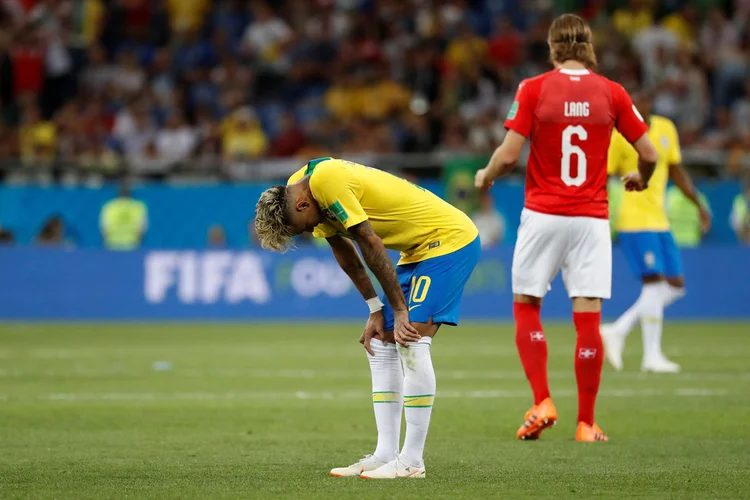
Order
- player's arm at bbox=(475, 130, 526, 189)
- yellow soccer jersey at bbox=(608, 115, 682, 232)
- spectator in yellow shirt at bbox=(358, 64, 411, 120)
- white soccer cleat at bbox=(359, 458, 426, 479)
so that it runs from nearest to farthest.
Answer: white soccer cleat at bbox=(359, 458, 426, 479) < player's arm at bbox=(475, 130, 526, 189) < yellow soccer jersey at bbox=(608, 115, 682, 232) < spectator in yellow shirt at bbox=(358, 64, 411, 120)

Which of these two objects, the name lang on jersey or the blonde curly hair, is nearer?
the blonde curly hair

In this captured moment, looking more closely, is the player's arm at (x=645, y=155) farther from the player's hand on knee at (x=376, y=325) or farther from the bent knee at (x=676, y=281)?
the bent knee at (x=676, y=281)

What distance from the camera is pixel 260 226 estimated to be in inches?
251

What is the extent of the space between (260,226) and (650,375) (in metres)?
6.57

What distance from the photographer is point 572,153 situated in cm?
823

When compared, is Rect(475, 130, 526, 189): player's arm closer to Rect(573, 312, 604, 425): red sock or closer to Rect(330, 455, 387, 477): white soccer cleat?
Rect(573, 312, 604, 425): red sock

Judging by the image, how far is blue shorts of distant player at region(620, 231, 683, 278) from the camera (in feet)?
40.1

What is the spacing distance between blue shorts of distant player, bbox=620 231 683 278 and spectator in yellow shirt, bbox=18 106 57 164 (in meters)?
11.2

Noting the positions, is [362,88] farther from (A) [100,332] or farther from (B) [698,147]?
(A) [100,332]

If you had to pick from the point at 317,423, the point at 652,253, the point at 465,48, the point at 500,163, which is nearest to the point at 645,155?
the point at 500,163

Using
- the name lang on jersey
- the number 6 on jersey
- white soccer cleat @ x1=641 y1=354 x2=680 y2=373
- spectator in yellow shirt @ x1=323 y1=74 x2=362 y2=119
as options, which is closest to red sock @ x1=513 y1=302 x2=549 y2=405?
the number 6 on jersey

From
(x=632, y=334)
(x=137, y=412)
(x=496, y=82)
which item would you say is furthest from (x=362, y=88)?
(x=137, y=412)

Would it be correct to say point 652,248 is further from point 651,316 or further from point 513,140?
point 513,140

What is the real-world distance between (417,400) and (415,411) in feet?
0.19
